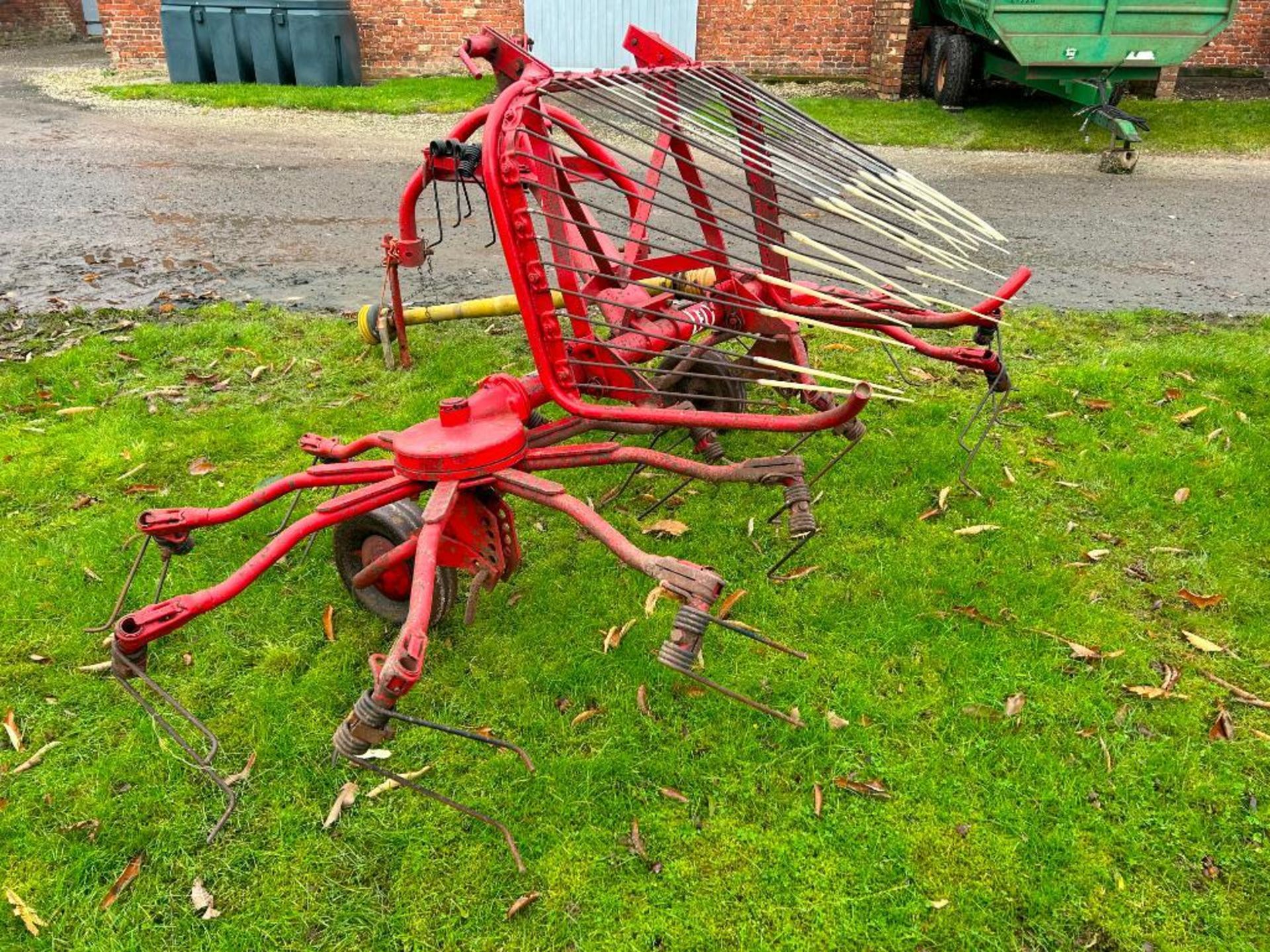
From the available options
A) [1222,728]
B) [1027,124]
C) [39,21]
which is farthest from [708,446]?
[39,21]

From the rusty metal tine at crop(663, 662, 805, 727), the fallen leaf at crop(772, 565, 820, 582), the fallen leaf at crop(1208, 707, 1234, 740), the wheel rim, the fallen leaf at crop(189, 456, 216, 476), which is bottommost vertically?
the fallen leaf at crop(1208, 707, 1234, 740)

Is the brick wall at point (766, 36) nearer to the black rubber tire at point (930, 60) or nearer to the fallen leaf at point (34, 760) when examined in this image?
the black rubber tire at point (930, 60)

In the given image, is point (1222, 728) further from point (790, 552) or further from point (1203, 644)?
point (790, 552)

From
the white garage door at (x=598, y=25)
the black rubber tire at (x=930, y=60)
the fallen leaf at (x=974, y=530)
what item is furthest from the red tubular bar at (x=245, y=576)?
the white garage door at (x=598, y=25)

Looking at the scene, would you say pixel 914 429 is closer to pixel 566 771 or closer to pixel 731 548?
pixel 731 548

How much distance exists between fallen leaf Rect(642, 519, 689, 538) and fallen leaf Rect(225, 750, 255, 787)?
5.17 feet

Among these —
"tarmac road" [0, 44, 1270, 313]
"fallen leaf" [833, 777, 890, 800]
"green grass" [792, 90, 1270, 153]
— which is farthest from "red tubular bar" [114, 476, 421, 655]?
"green grass" [792, 90, 1270, 153]

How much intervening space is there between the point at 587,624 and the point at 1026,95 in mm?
10939

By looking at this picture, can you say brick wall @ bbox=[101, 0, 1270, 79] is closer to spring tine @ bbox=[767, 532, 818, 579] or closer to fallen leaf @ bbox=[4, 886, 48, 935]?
spring tine @ bbox=[767, 532, 818, 579]

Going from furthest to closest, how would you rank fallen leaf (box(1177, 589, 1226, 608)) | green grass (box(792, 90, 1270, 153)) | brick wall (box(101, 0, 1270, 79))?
1. brick wall (box(101, 0, 1270, 79))
2. green grass (box(792, 90, 1270, 153))
3. fallen leaf (box(1177, 589, 1226, 608))

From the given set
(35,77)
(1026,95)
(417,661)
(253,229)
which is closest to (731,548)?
(417,661)

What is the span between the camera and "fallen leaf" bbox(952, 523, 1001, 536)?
11.7 ft

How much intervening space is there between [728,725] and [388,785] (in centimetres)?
98

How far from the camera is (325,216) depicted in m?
7.54
